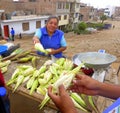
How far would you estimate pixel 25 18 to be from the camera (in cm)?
2366

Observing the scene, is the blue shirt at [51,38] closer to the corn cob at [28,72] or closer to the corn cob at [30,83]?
the corn cob at [28,72]

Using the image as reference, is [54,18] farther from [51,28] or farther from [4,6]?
[4,6]

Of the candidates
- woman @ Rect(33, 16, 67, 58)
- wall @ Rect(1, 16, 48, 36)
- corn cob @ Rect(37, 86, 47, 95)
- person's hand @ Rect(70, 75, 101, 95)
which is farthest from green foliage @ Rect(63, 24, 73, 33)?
person's hand @ Rect(70, 75, 101, 95)

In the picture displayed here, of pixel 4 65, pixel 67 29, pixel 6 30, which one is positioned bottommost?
pixel 67 29

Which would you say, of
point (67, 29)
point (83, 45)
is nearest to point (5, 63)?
point (83, 45)

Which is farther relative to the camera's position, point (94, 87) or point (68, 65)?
point (68, 65)

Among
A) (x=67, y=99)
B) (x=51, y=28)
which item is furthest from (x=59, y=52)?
(x=67, y=99)

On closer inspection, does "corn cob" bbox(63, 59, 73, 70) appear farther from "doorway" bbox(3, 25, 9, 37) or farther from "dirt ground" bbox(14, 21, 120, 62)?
"doorway" bbox(3, 25, 9, 37)

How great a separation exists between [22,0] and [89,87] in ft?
112

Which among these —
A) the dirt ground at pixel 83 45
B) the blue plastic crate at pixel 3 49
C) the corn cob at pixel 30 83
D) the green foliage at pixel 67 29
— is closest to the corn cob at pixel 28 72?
the corn cob at pixel 30 83

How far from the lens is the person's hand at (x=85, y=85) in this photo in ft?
6.19

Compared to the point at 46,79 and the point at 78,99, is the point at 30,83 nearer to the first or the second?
the point at 46,79

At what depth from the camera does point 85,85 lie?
189 centimetres

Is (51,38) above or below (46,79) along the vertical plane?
above
